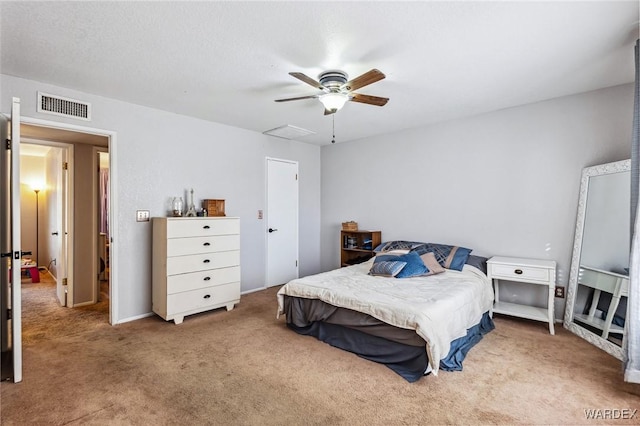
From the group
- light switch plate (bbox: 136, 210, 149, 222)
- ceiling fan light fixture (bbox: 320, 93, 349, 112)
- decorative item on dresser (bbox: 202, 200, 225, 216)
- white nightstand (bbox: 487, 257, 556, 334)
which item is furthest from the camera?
decorative item on dresser (bbox: 202, 200, 225, 216)

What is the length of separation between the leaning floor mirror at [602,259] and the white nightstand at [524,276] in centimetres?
24

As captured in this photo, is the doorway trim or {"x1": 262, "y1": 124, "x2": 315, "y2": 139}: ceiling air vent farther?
{"x1": 262, "y1": 124, "x2": 315, "y2": 139}: ceiling air vent

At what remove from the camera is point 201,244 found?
355 centimetres

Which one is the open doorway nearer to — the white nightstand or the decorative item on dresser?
the decorative item on dresser

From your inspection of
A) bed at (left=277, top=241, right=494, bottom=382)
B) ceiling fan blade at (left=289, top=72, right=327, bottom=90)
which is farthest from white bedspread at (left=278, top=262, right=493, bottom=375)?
ceiling fan blade at (left=289, top=72, right=327, bottom=90)

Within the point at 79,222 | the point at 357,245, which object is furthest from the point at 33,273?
the point at 357,245

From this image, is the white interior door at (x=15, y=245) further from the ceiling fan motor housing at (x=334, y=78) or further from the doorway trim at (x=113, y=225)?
the ceiling fan motor housing at (x=334, y=78)

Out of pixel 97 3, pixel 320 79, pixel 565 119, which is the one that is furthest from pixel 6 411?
pixel 565 119

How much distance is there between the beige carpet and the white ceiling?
243 centimetres

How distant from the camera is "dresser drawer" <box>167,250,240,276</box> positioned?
3338mm

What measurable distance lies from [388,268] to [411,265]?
0.27 m

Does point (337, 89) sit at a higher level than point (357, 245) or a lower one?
higher

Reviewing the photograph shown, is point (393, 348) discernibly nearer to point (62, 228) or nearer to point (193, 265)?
point (193, 265)

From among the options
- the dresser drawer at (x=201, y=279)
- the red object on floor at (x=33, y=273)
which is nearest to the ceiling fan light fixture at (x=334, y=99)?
the dresser drawer at (x=201, y=279)
